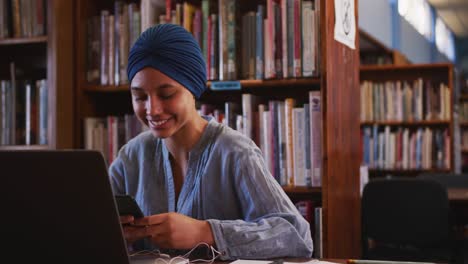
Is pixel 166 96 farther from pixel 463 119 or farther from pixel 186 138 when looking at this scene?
pixel 463 119

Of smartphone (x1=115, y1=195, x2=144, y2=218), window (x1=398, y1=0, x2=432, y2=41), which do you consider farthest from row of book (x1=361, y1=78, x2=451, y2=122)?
smartphone (x1=115, y1=195, x2=144, y2=218)

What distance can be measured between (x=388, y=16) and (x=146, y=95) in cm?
651

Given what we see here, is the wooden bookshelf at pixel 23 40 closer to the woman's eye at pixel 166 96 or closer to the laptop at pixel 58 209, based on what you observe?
the woman's eye at pixel 166 96

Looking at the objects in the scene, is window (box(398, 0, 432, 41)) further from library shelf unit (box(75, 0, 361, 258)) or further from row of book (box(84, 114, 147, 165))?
row of book (box(84, 114, 147, 165))

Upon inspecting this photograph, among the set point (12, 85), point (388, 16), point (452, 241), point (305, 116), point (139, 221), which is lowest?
point (452, 241)

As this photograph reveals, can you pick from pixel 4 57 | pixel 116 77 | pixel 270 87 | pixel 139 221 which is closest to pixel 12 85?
pixel 4 57

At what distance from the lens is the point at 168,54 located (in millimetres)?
1491

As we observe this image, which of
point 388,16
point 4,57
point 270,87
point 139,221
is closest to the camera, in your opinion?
point 139,221

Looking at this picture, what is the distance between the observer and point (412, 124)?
16.8 feet

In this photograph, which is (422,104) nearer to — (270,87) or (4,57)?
(270,87)

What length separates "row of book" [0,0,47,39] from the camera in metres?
2.62

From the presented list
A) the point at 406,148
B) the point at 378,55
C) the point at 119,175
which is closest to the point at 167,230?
the point at 119,175

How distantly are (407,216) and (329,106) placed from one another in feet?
4.16

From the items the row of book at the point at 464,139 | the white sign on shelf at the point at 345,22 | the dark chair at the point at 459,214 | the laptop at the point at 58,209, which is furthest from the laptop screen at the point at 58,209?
the row of book at the point at 464,139
